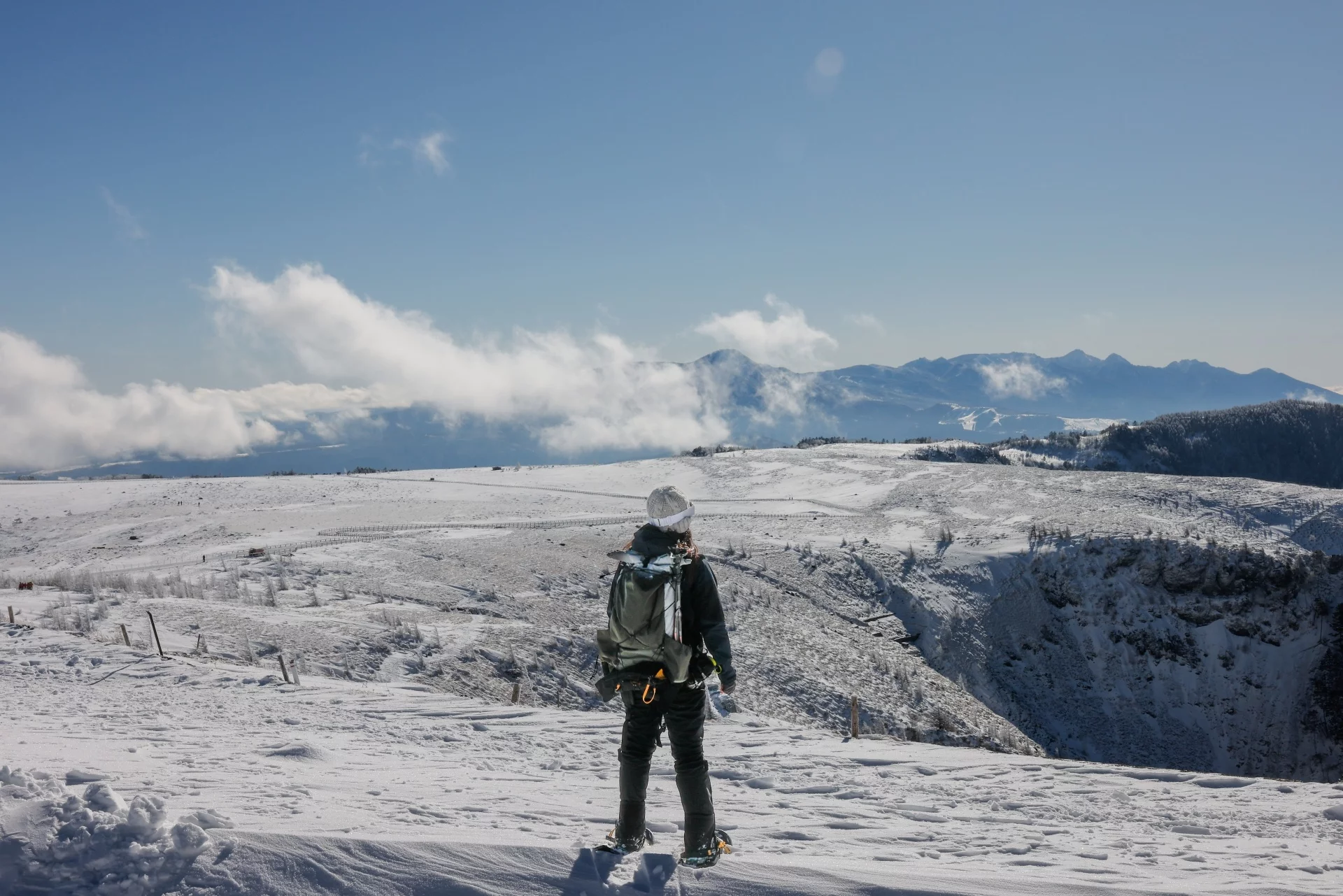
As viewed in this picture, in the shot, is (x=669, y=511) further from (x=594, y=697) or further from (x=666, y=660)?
(x=594, y=697)

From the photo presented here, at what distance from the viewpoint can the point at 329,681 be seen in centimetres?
1391

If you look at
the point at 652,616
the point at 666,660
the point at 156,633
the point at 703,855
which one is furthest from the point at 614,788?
the point at 156,633

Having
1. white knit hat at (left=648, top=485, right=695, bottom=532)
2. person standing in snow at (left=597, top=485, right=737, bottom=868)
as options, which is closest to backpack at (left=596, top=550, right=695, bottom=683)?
person standing in snow at (left=597, top=485, right=737, bottom=868)

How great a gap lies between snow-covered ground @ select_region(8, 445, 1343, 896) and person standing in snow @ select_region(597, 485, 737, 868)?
0.31 meters

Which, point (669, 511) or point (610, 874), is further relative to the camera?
point (669, 511)

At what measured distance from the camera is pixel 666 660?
16.6 ft

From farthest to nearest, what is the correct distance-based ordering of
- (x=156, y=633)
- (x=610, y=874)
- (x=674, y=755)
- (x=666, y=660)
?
(x=156, y=633)
(x=674, y=755)
(x=666, y=660)
(x=610, y=874)

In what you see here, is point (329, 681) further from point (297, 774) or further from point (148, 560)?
point (148, 560)

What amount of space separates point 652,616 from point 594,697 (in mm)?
15019

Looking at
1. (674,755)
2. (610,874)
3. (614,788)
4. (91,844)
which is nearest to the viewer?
(91,844)

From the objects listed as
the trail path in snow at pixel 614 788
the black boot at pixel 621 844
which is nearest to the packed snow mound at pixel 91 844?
the trail path in snow at pixel 614 788

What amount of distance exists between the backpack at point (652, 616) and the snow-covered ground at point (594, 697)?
1.36 metres

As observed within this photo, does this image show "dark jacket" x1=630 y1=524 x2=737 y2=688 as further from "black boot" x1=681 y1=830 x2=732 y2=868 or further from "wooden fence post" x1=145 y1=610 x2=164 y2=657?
"wooden fence post" x1=145 y1=610 x2=164 y2=657

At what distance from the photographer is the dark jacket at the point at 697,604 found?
17.0 ft
